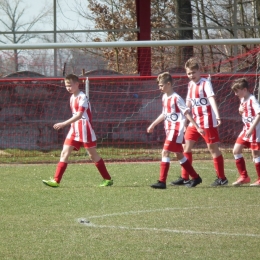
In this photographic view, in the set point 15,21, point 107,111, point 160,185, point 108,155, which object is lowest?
point 160,185

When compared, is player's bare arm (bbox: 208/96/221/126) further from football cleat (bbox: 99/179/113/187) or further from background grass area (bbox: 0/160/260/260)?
football cleat (bbox: 99/179/113/187)

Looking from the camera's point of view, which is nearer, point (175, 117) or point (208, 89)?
point (175, 117)

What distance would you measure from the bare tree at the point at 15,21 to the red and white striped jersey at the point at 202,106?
35.2ft

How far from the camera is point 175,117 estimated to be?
35.5ft

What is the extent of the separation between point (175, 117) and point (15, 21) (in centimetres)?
1178

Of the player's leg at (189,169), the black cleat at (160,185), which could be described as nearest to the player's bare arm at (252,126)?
the player's leg at (189,169)

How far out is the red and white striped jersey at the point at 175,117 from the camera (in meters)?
10.7

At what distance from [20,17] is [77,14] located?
1.68 metres

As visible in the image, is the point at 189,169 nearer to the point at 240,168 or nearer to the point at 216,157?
the point at 216,157

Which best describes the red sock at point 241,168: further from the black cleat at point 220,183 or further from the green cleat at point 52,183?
the green cleat at point 52,183

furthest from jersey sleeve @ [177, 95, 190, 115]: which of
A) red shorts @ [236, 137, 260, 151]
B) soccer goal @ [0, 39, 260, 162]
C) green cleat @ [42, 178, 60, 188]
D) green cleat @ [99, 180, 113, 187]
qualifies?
soccer goal @ [0, 39, 260, 162]

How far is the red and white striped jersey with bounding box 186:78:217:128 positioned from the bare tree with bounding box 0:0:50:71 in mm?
10742

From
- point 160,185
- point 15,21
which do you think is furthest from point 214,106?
point 15,21

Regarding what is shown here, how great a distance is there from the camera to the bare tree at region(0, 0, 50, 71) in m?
21.2
